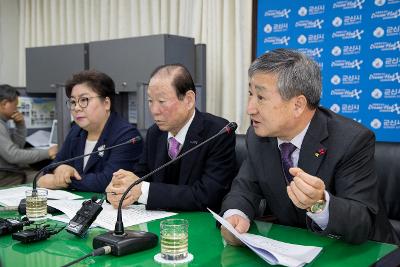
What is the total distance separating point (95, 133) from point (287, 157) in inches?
49.6

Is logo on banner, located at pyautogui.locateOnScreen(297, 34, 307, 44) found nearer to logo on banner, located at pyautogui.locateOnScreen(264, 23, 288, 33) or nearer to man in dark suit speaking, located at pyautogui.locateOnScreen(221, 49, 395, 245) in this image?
logo on banner, located at pyautogui.locateOnScreen(264, 23, 288, 33)

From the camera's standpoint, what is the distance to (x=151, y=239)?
1263mm

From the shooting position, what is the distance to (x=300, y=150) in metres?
1.54

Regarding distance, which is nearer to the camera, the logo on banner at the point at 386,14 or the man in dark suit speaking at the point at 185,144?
the man in dark suit speaking at the point at 185,144

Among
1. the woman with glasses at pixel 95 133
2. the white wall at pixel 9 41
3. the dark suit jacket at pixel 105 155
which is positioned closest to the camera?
the dark suit jacket at pixel 105 155

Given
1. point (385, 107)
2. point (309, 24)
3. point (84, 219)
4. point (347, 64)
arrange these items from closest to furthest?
point (84, 219)
point (385, 107)
point (347, 64)
point (309, 24)

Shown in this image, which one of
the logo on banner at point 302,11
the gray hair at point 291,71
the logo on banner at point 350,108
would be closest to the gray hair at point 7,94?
the logo on banner at point 302,11

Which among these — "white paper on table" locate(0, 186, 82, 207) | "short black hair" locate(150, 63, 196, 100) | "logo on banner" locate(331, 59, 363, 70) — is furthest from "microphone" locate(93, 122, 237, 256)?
"logo on banner" locate(331, 59, 363, 70)

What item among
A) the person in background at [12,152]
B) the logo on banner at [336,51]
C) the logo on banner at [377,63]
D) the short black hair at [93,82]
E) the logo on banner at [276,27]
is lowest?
the person in background at [12,152]

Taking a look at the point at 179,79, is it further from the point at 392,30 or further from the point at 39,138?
the point at 39,138

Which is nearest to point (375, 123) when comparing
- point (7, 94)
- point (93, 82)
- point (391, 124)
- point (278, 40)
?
point (391, 124)

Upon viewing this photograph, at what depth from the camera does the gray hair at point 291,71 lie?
1.50 m

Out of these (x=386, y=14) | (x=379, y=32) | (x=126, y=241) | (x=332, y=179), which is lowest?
(x=126, y=241)

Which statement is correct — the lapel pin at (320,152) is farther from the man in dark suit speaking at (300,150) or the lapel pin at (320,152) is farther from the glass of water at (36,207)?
the glass of water at (36,207)
